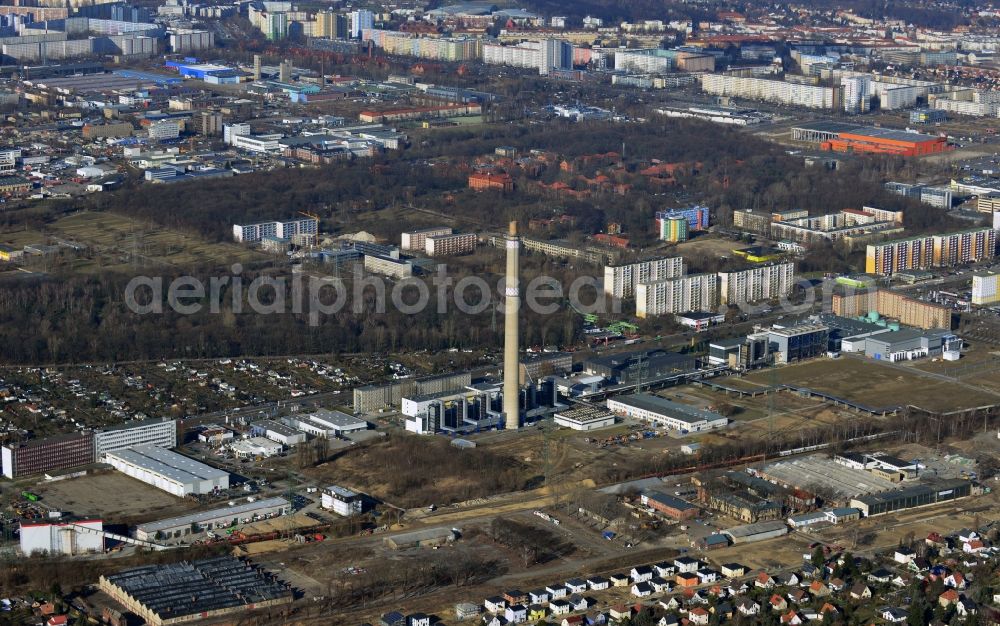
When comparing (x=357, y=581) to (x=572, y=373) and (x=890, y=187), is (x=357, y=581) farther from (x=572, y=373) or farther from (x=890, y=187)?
(x=890, y=187)

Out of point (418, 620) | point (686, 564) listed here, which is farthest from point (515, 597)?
point (686, 564)

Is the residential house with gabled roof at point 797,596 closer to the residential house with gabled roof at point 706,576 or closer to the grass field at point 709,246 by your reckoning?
the residential house with gabled roof at point 706,576

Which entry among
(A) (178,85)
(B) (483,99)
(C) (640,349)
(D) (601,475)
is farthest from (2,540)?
(A) (178,85)

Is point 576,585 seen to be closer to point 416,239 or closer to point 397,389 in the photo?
point 397,389

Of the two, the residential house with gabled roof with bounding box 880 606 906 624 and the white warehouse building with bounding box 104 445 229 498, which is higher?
the white warehouse building with bounding box 104 445 229 498

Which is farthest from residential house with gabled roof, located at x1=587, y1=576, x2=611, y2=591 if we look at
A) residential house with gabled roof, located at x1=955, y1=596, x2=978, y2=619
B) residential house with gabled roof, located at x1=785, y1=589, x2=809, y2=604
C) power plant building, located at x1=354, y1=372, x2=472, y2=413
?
power plant building, located at x1=354, y1=372, x2=472, y2=413

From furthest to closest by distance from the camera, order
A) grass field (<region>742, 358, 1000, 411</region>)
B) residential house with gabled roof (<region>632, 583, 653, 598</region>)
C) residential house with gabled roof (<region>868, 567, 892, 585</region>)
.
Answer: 1. grass field (<region>742, 358, 1000, 411</region>)
2. residential house with gabled roof (<region>868, 567, 892, 585</region>)
3. residential house with gabled roof (<region>632, 583, 653, 598</region>)

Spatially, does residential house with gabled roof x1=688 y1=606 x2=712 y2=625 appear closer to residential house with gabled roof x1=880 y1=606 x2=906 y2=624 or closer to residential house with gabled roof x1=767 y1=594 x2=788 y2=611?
residential house with gabled roof x1=767 y1=594 x2=788 y2=611
